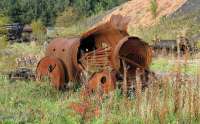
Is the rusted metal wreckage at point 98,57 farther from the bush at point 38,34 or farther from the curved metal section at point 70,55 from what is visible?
the bush at point 38,34

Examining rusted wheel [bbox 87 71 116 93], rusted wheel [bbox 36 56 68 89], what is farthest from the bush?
rusted wheel [bbox 87 71 116 93]

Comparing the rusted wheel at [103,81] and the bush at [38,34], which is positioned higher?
the bush at [38,34]

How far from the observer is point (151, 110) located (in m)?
7.36

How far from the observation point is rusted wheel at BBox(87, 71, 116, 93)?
10.0m

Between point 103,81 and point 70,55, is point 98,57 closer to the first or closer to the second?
point 70,55

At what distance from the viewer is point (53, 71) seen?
37.7 ft

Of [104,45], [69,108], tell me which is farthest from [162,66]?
[69,108]

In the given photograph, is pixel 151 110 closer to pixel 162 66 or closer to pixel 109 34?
pixel 109 34

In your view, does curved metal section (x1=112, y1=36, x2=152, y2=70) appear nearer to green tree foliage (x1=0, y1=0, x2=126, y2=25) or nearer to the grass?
the grass

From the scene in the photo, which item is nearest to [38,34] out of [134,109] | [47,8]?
[134,109]

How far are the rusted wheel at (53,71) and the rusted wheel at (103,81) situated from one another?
3.52 feet

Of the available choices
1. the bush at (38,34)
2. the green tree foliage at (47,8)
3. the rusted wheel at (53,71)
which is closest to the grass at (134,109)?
the rusted wheel at (53,71)

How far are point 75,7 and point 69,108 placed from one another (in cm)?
6439

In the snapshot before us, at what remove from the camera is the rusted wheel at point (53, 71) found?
1131 cm
